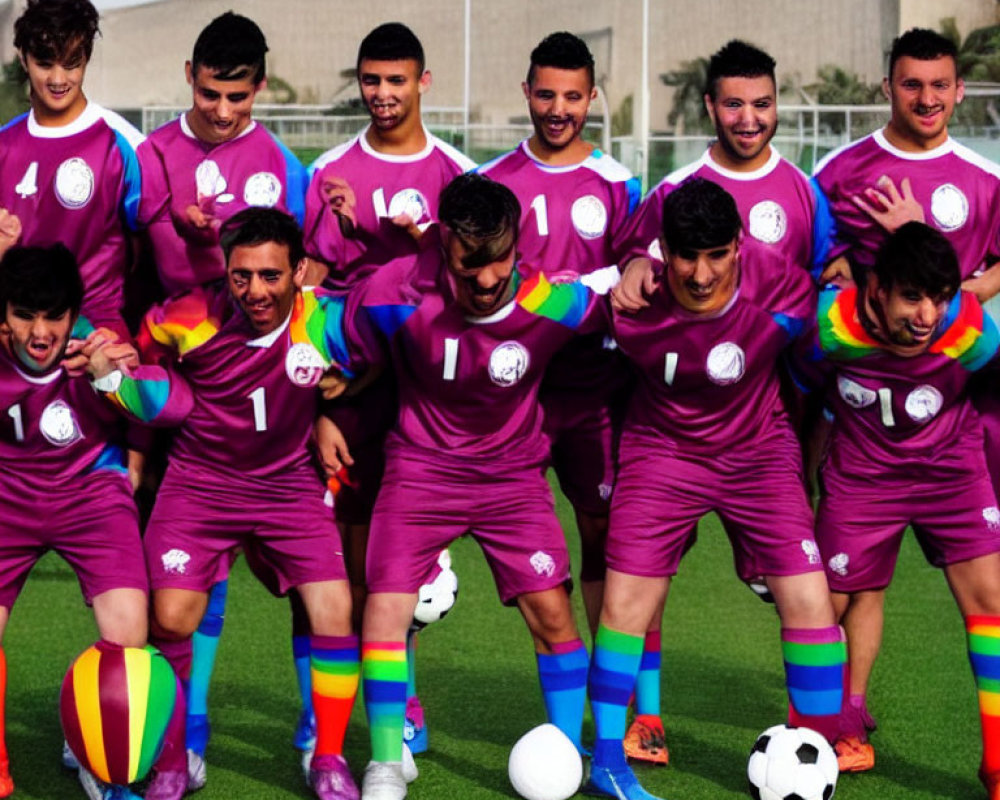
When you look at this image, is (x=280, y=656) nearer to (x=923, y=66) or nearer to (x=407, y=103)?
(x=407, y=103)

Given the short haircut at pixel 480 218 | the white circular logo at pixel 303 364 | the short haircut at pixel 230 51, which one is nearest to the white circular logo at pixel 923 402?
the short haircut at pixel 480 218

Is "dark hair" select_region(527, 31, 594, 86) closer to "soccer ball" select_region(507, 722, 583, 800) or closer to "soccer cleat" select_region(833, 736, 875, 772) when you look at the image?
"soccer ball" select_region(507, 722, 583, 800)

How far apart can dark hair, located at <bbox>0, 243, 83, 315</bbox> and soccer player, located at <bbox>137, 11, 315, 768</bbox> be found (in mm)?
443

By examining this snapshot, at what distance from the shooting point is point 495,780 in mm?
5551

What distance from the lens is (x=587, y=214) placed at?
564cm

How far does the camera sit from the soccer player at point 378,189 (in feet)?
18.6

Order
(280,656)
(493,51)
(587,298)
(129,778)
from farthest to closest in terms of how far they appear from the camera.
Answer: (493,51) → (280,656) → (587,298) → (129,778)

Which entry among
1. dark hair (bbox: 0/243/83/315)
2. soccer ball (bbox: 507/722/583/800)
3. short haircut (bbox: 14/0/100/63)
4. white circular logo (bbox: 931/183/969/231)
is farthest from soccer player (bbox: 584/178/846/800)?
short haircut (bbox: 14/0/100/63)

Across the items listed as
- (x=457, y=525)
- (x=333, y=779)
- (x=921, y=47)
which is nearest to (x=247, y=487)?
(x=457, y=525)

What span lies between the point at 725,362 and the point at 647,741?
4.28 feet

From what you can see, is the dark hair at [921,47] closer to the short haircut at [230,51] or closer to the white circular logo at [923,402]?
the white circular logo at [923,402]

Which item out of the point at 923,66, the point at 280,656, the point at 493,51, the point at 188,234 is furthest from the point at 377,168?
the point at 493,51

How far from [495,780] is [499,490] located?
36.5 inches

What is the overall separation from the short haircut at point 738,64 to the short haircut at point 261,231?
138 cm
